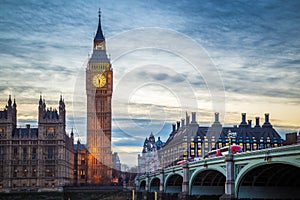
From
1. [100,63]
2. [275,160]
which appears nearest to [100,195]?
[100,63]

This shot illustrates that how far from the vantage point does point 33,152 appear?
430 feet

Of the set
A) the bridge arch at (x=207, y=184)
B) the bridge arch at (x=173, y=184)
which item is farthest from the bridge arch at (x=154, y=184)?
the bridge arch at (x=207, y=184)

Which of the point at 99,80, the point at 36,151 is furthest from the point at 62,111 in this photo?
the point at 99,80

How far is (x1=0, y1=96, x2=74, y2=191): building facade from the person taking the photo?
425 ft

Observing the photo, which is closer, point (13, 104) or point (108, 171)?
point (13, 104)

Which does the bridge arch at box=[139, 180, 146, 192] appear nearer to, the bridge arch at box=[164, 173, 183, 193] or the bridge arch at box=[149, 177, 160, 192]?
the bridge arch at box=[149, 177, 160, 192]

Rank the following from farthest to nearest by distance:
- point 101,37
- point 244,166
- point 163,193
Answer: point 101,37, point 163,193, point 244,166

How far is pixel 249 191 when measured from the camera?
62.7 meters

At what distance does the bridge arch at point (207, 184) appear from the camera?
267 ft

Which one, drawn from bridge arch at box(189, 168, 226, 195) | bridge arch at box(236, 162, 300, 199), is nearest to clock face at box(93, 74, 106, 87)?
bridge arch at box(189, 168, 226, 195)

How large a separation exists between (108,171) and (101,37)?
158 feet

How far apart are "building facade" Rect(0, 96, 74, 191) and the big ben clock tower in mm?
34055

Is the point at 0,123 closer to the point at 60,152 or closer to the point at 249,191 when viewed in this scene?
the point at 60,152

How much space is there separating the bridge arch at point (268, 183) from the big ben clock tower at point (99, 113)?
10876cm
